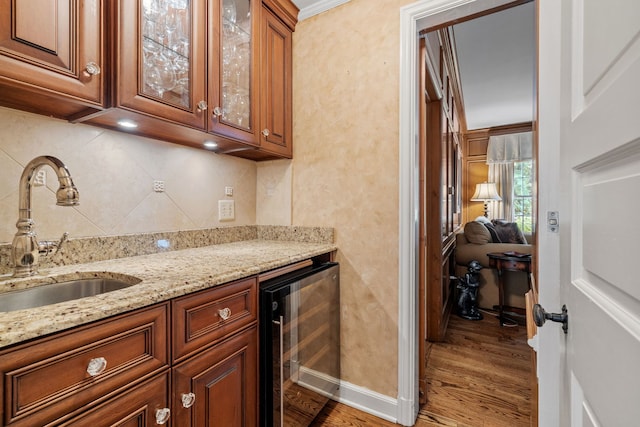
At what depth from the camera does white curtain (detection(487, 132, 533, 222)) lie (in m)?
5.42

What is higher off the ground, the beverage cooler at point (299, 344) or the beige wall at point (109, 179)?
the beige wall at point (109, 179)

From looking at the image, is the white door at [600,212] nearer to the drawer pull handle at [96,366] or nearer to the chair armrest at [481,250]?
the drawer pull handle at [96,366]

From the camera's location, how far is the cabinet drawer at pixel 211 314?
0.88 metres

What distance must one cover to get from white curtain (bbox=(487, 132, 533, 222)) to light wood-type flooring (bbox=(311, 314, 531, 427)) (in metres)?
3.72

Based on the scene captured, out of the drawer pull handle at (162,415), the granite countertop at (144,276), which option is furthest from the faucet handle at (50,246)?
the drawer pull handle at (162,415)

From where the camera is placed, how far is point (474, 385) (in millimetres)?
1862

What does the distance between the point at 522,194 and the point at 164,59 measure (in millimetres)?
6440

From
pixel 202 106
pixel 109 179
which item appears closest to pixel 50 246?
pixel 109 179

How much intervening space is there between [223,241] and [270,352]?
85 centimetres

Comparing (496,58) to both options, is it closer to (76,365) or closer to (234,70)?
(234,70)

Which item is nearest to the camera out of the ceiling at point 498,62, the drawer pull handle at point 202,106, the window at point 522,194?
the drawer pull handle at point 202,106

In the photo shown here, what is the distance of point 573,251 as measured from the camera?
0.63 meters

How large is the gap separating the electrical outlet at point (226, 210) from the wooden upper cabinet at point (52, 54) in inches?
34.9

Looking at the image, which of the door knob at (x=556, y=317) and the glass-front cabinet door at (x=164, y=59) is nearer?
the door knob at (x=556, y=317)
